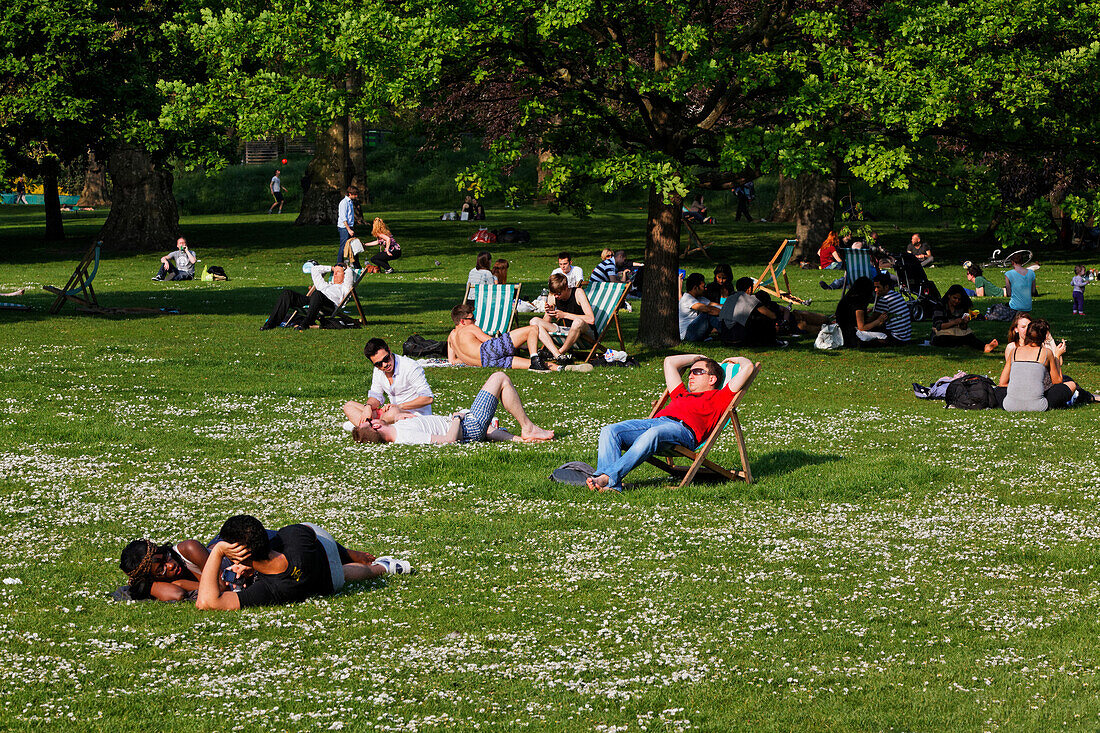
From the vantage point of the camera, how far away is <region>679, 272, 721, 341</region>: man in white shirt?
20.8 m

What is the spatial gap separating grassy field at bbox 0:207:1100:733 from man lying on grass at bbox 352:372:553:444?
0.32 m

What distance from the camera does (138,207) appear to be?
4034 centimetres

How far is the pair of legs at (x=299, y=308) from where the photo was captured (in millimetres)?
22109

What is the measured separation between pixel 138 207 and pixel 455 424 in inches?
1213

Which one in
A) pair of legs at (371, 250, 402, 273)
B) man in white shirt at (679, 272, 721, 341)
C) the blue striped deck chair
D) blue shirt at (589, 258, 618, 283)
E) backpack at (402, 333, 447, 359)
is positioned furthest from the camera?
pair of legs at (371, 250, 402, 273)

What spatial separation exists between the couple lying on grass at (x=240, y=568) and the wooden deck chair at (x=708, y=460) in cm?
345

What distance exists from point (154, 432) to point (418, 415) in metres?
2.76

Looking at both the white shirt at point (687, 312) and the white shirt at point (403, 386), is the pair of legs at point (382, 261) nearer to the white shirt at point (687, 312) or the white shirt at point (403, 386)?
the white shirt at point (687, 312)

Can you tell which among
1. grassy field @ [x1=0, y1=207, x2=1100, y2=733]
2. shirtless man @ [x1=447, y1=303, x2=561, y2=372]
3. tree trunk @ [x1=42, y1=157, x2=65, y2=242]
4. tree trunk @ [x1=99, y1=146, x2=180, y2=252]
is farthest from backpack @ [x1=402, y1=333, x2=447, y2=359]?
tree trunk @ [x1=42, y1=157, x2=65, y2=242]

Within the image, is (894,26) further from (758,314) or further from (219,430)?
(219,430)

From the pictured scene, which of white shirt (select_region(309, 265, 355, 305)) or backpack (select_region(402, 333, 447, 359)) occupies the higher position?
white shirt (select_region(309, 265, 355, 305))

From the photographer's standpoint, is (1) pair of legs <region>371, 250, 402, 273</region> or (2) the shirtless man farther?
(1) pair of legs <region>371, 250, 402, 273</region>

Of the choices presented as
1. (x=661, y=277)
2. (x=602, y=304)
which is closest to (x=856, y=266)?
(x=661, y=277)

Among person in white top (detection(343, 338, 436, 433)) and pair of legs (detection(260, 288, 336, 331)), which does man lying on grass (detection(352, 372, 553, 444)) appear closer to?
person in white top (detection(343, 338, 436, 433))
